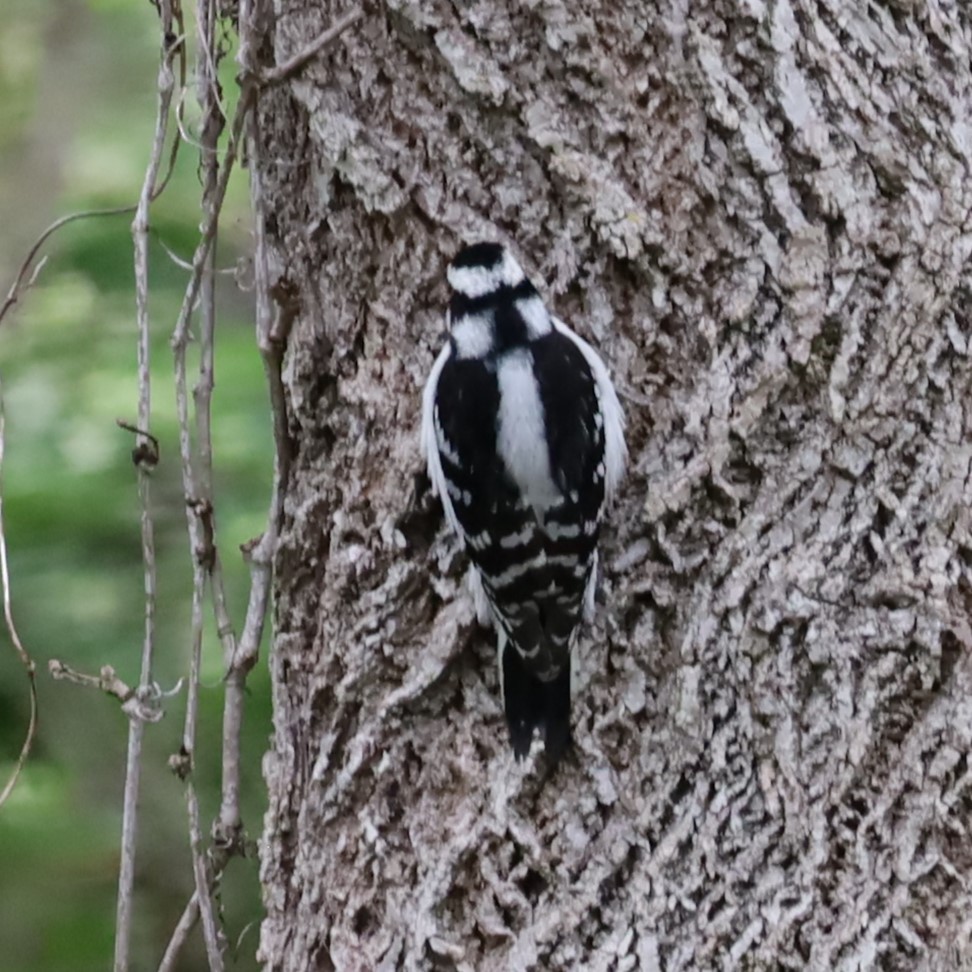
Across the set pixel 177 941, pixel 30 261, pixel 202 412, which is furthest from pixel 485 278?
pixel 177 941

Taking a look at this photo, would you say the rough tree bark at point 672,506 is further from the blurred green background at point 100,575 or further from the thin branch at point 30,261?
the blurred green background at point 100,575

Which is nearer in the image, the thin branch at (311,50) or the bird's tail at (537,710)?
the bird's tail at (537,710)

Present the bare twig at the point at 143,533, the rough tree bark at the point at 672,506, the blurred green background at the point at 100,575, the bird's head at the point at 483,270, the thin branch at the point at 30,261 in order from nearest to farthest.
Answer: the rough tree bark at the point at 672,506 → the bird's head at the point at 483,270 → the bare twig at the point at 143,533 → the thin branch at the point at 30,261 → the blurred green background at the point at 100,575

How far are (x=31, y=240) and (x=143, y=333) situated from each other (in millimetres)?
2042

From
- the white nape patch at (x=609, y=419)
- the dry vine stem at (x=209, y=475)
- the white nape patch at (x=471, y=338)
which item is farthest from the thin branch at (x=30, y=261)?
the white nape patch at (x=609, y=419)

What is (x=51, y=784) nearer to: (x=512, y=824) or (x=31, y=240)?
(x=512, y=824)

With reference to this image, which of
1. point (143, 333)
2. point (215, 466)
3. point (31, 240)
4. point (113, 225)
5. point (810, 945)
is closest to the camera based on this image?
point (810, 945)

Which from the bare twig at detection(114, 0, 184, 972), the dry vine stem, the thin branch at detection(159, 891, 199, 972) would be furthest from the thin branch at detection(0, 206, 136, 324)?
the thin branch at detection(159, 891, 199, 972)

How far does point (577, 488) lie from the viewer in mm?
2021

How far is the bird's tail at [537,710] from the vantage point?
193cm

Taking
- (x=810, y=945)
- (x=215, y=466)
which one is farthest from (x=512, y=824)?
(x=215, y=466)

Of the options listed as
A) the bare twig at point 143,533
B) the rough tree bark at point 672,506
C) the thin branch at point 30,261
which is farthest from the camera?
the thin branch at point 30,261

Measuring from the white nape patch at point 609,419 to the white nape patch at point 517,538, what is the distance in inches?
5.3

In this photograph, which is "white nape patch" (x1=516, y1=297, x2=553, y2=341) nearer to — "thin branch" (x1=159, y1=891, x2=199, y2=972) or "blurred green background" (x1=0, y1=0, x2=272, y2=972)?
"blurred green background" (x1=0, y1=0, x2=272, y2=972)
